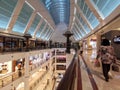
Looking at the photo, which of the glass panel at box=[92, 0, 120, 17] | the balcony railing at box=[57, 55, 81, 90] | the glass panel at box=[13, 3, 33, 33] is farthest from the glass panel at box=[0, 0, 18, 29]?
the balcony railing at box=[57, 55, 81, 90]

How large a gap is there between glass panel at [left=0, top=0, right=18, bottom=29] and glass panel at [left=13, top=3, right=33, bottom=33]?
2892 millimetres

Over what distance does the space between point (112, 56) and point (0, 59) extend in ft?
27.5

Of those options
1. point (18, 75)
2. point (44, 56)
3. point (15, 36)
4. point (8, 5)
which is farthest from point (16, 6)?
point (44, 56)

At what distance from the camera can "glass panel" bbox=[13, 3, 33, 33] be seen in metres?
24.5

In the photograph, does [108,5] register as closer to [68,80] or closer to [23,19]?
[68,80]

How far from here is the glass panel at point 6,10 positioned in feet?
62.5

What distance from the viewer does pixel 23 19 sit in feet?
86.6

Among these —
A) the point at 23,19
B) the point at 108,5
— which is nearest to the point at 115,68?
the point at 108,5

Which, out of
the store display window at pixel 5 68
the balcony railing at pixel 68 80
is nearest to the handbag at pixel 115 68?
the balcony railing at pixel 68 80

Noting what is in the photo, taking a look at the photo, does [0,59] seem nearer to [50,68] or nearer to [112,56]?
[112,56]

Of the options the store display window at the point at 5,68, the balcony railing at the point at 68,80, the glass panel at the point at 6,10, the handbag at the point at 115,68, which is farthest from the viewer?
the glass panel at the point at 6,10

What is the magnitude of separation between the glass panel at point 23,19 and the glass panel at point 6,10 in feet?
9.49

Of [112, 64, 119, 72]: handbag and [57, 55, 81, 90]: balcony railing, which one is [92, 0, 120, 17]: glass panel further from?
[57, 55, 81, 90]: balcony railing

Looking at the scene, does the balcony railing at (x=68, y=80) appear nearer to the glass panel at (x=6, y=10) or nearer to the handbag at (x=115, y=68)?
the handbag at (x=115, y=68)
